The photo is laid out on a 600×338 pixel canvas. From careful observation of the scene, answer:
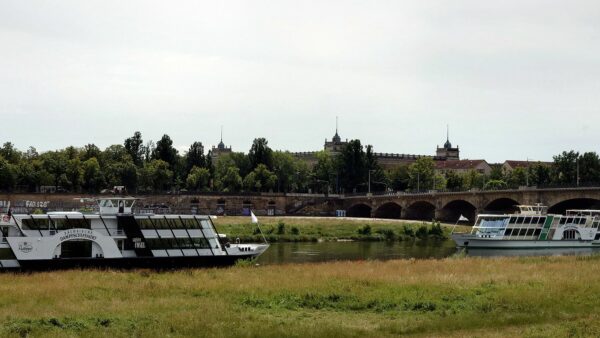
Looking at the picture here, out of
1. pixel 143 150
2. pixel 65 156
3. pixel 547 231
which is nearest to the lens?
pixel 547 231

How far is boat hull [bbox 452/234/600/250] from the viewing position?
7938 cm

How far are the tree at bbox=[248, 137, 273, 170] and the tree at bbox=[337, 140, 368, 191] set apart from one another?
68.2 feet

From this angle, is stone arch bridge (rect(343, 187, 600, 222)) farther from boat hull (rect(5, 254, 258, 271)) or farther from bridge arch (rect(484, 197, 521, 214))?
boat hull (rect(5, 254, 258, 271))

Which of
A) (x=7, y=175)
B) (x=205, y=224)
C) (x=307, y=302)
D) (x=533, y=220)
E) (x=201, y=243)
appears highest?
(x=7, y=175)

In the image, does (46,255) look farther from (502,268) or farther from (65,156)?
(65,156)

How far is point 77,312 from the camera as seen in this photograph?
32.5 metres

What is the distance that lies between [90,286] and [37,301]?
16.7 feet

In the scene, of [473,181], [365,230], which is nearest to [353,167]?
[473,181]

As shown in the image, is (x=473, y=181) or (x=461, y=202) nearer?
(x=461, y=202)

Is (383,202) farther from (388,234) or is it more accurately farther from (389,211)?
(388,234)

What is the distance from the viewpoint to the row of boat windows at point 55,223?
51.2m

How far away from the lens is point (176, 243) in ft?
181

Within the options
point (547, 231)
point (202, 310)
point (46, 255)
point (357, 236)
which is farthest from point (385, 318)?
point (357, 236)

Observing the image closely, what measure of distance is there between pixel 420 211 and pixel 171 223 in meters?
107
